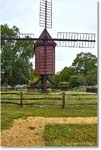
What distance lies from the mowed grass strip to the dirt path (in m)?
0.20

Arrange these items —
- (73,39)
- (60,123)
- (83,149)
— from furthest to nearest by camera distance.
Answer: (73,39)
(60,123)
(83,149)

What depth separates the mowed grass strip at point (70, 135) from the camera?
848 centimetres

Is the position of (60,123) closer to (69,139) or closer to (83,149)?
(69,139)

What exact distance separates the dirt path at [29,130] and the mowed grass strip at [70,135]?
0.66 ft

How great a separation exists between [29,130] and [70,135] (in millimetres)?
1111

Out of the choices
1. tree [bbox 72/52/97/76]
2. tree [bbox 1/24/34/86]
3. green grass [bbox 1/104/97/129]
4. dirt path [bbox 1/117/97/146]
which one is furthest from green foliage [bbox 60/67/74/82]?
dirt path [bbox 1/117/97/146]

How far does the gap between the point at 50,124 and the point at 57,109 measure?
176 inches

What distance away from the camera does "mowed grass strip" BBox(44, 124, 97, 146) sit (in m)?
8.48

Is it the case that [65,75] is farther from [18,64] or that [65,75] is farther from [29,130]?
[29,130]

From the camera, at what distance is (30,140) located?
8695 millimetres

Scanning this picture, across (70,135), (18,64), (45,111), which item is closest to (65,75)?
(18,64)

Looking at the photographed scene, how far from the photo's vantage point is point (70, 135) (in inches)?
364

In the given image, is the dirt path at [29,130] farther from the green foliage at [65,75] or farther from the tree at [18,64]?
the green foliage at [65,75]

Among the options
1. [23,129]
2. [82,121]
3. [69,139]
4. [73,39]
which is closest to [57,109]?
[82,121]
